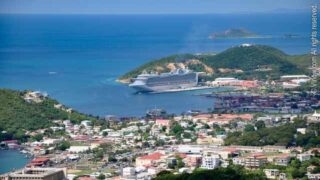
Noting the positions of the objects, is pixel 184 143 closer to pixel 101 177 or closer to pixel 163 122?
pixel 163 122

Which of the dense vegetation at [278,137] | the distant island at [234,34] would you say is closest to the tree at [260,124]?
the dense vegetation at [278,137]

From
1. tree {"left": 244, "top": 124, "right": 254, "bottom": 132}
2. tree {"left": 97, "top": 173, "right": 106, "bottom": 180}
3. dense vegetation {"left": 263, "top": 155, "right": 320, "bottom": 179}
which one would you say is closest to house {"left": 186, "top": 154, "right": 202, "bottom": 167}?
dense vegetation {"left": 263, "top": 155, "right": 320, "bottom": 179}

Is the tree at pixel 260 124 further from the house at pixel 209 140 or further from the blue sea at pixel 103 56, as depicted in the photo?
the blue sea at pixel 103 56

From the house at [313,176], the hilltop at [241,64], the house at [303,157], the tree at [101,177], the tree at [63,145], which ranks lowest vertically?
the house at [313,176]

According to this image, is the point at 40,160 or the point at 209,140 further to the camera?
the point at 209,140

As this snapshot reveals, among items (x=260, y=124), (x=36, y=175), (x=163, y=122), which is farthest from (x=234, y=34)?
(x=36, y=175)

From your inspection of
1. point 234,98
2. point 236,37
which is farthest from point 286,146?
point 236,37
